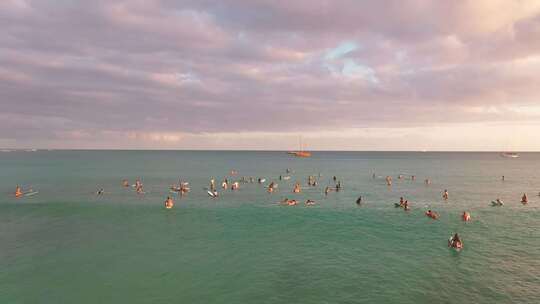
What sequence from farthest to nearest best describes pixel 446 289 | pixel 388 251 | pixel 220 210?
1. pixel 220 210
2. pixel 388 251
3. pixel 446 289

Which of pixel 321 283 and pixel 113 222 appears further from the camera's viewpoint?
pixel 113 222

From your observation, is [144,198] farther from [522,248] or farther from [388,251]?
[522,248]

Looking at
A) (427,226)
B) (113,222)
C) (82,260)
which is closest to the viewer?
(82,260)

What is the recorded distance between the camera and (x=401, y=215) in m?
49.6

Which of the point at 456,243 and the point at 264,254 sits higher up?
the point at 456,243

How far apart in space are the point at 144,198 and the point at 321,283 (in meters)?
48.6

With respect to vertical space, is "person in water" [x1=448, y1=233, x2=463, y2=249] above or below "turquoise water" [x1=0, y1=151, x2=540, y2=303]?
above

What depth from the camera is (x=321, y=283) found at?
86.1 feet

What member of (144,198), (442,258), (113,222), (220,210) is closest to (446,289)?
(442,258)

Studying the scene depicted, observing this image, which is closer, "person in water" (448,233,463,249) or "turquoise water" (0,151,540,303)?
"turquoise water" (0,151,540,303)

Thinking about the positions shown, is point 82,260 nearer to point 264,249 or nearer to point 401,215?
point 264,249

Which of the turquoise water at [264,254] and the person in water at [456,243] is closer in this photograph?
the turquoise water at [264,254]

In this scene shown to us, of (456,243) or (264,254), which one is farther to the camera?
(456,243)

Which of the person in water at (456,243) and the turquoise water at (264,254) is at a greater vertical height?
the person in water at (456,243)
